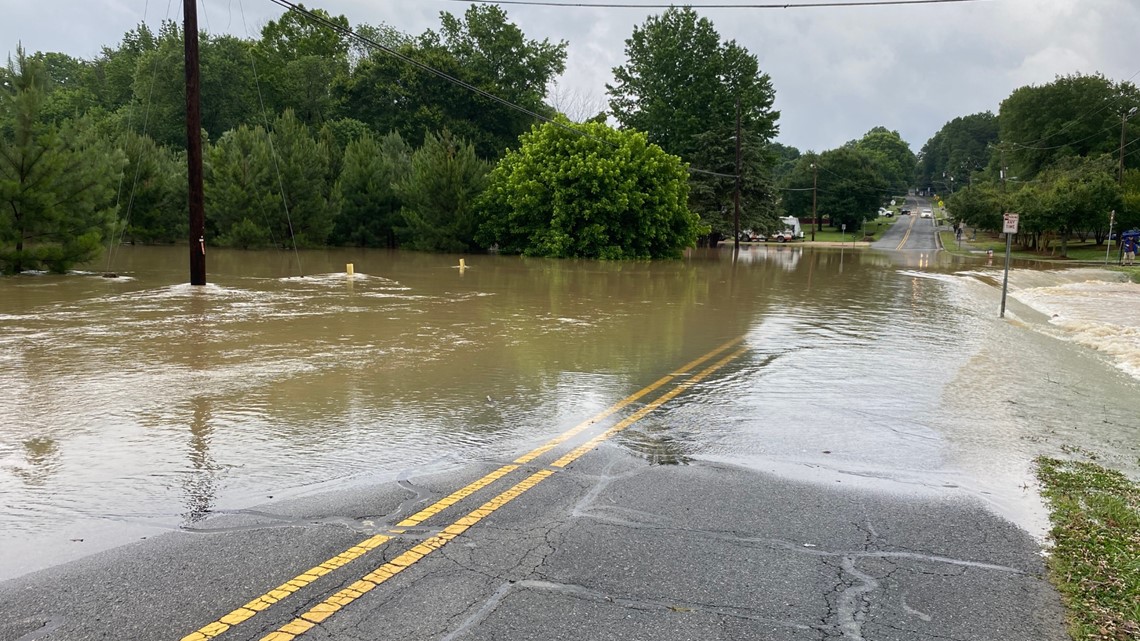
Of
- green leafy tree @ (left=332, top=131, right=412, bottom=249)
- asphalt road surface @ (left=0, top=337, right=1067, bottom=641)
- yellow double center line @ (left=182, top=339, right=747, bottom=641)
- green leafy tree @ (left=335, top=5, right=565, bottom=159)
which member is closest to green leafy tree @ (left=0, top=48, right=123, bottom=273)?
yellow double center line @ (left=182, top=339, right=747, bottom=641)

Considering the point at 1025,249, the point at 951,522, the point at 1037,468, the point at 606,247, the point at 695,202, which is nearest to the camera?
the point at 951,522

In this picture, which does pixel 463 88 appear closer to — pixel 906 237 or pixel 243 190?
pixel 243 190

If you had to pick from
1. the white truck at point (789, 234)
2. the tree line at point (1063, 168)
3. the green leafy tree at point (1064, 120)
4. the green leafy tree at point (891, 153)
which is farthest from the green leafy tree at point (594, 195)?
the green leafy tree at point (891, 153)

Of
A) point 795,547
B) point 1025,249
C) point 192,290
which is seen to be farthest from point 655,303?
point 1025,249

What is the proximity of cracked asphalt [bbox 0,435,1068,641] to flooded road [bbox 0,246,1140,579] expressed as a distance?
1.59 ft

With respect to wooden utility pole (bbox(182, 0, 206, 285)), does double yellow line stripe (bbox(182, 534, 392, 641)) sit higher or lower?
lower

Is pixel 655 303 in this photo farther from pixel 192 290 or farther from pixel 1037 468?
pixel 1037 468

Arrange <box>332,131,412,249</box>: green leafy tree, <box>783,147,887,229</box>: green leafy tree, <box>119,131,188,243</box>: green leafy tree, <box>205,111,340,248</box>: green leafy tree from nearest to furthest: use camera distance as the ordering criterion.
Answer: <box>119,131,188,243</box>: green leafy tree → <box>205,111,340,248</box>: green leafy tree → <box>332,131,412,249</box>: green leafy tree → <box>783,147,887,229</box>: green leafy tree

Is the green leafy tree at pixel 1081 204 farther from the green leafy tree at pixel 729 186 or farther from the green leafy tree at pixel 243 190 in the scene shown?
the green leafy tree at pixel 243 190

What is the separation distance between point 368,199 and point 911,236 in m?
72.3

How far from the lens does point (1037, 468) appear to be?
259 inches

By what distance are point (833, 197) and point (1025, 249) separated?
129 feet

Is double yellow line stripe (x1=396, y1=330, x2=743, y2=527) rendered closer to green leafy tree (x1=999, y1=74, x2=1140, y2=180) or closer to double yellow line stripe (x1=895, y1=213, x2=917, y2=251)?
double yellow line stripe (x1=895, y1=213, x2=917, y2=251)

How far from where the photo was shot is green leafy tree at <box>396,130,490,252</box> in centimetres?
4625
